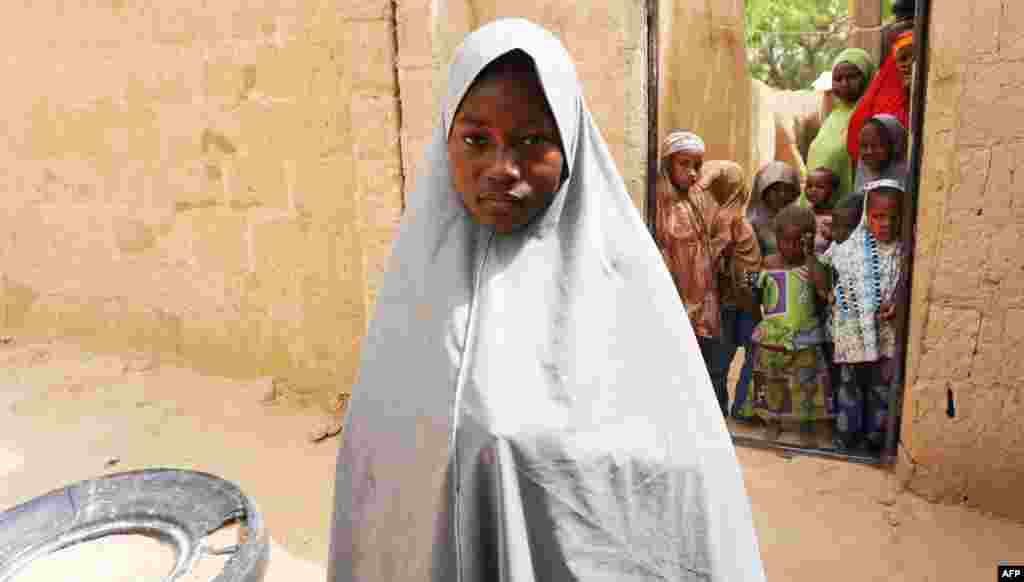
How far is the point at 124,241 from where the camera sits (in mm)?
4531

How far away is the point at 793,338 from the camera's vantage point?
3.70 metres

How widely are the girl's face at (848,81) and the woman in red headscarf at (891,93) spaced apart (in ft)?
0.76

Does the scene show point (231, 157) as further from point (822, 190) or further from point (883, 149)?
point (883, 149)

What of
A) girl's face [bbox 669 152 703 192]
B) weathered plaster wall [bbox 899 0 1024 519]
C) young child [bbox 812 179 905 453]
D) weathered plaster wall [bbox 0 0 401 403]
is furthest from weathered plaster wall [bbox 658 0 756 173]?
weathered plaster wall [bbox 899 0 1024 519]

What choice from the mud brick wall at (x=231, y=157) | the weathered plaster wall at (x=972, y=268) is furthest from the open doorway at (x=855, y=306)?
the mud brick wall at (x=231, y=157)

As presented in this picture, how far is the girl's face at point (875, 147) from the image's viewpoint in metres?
3.72

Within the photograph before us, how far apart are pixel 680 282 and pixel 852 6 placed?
828 centimetres

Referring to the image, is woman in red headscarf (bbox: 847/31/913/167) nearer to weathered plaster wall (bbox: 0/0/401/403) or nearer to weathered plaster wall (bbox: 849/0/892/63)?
weathered plaster wall (bbox: 0/0/401/403)

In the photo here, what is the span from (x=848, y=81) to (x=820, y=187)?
1.21 m

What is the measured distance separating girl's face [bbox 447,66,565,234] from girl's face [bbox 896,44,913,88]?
3477 millimetres

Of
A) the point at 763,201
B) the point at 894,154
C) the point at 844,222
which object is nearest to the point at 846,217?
the point at 844,222

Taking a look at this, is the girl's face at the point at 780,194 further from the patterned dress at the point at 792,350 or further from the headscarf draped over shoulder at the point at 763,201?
the patterned dress at the point at 792,350

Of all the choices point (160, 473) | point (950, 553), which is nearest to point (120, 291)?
point (160, 473)

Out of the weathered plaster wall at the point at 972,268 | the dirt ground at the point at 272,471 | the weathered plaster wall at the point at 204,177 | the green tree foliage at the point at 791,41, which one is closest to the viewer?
the weathered plaster wall at the point at 972,268
